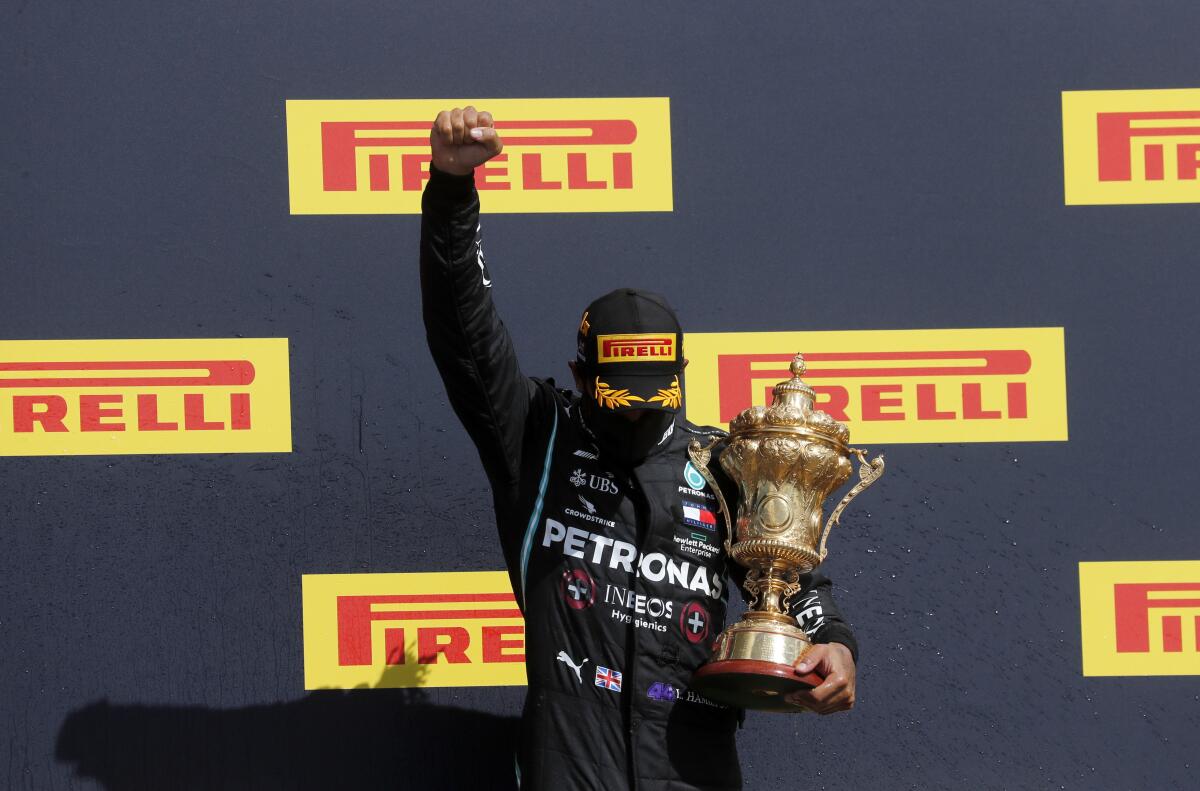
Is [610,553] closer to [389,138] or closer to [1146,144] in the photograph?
[389,138]

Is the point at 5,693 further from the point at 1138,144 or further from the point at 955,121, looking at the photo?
the point at 1138,144

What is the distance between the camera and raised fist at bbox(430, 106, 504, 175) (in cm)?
165

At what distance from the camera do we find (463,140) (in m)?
1.65

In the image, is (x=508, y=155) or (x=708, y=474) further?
(x=508, y=155)

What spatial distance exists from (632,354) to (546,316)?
67cm

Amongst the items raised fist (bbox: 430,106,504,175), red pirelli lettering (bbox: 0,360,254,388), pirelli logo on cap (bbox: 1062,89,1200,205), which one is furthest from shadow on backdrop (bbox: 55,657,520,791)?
pirelli logo on cap (bbox: 1062,89,1200,205)

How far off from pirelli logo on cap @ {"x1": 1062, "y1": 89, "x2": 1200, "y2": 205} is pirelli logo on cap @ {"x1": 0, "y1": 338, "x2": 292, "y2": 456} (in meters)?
1.68

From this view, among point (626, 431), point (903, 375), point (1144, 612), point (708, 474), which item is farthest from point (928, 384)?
point (626, 431)

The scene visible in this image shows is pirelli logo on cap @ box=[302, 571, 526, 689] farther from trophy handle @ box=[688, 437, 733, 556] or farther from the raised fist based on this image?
the raised fist

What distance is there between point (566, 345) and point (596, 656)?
2.63ft

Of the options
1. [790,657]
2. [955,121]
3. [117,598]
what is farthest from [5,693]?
→ [955,121]

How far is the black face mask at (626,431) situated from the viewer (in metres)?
1.89

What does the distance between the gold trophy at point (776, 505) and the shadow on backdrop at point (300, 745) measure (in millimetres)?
727

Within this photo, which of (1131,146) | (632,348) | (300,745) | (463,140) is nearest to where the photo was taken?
(463,140)
